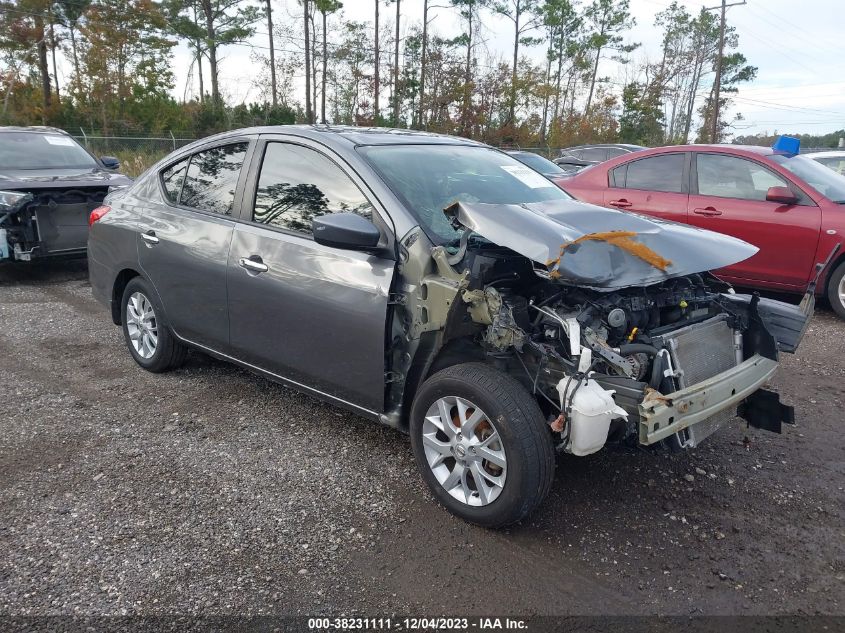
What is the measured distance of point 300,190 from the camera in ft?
12.3

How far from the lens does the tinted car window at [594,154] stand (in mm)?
15087

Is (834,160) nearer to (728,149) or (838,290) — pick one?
(728,149)

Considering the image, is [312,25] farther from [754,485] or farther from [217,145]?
[754,485]

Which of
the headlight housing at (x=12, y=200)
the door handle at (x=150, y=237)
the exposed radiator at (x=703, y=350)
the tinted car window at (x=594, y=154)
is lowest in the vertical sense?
the exposed radiator at (x=703, y=350)

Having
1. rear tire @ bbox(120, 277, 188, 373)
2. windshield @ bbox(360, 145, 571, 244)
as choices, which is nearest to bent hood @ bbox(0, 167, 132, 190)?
rear tire @ bbox(120, 277, 188, 373)

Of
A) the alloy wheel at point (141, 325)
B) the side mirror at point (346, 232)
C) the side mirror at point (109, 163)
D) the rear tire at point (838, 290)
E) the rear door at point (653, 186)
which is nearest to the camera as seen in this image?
the side mirror at point (346, 232)

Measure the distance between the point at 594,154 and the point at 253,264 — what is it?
13.1 m

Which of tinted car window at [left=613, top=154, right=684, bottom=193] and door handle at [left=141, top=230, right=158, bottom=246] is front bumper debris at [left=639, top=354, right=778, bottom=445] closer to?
door handle at [left=141, top=230, right=158, bottom=246]

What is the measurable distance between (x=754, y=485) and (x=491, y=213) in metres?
1.98

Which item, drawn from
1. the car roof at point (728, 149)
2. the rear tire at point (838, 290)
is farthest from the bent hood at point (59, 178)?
the rear tire at point (838, 290)

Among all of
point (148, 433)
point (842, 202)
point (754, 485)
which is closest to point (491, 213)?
point (754, 485)

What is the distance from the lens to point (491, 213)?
3.01m

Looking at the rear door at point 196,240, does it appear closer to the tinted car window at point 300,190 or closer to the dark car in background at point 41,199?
the tinted car window at point 300,190

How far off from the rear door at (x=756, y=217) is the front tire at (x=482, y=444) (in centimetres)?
413
